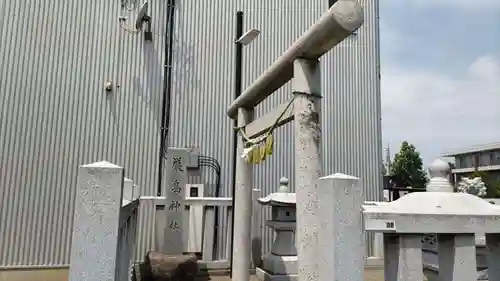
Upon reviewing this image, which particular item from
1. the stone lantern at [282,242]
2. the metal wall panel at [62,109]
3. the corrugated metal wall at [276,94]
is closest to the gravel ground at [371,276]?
the stone lantern at [282,242]

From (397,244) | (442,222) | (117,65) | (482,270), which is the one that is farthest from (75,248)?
(117,65)

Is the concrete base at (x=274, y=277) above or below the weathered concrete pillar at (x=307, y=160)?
below

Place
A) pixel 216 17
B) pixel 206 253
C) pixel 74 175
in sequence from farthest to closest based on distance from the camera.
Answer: pixel 216 17
pixel 74 175
pixel 206 253

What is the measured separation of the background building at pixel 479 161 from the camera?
1283 inches

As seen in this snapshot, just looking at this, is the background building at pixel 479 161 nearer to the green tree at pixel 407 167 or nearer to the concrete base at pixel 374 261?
the green tree at pixel 407 167

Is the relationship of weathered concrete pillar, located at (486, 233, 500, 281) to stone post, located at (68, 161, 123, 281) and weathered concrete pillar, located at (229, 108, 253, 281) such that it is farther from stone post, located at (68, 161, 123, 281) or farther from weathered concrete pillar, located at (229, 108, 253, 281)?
weathered concrete pillar, located at (229, 108, 253, 281)

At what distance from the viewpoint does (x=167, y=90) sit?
740 cm

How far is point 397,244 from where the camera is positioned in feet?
5.91

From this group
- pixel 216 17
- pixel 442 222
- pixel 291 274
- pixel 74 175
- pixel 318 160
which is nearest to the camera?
pixel 442 222

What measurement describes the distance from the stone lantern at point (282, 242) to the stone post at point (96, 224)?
10.8 ft

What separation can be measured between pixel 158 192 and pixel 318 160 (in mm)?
4820

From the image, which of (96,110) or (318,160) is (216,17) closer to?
(96,110)

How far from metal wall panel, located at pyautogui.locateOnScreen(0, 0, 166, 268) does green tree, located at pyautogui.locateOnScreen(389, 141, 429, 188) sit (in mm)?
24048

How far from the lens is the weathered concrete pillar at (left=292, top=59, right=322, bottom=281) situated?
283cm
